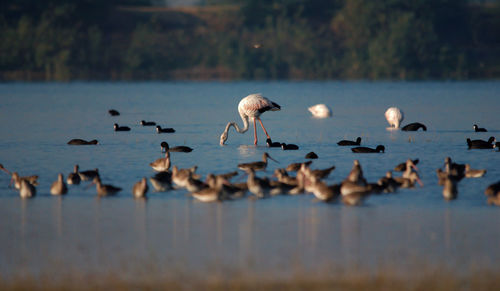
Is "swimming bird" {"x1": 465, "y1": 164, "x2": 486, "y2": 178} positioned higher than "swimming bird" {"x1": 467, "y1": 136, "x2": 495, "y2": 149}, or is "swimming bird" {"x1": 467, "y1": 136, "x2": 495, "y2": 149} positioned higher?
"swimming bird" {"x1": 467, "y1": 136, "x2": 495, "y2": 149}

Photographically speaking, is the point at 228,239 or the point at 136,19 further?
the point at 136,19

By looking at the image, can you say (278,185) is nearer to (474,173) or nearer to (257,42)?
(474,173)

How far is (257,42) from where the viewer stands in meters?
90.6

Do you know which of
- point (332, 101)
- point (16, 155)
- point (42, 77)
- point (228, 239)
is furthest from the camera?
point (42, 77)

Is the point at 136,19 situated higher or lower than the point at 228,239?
higher

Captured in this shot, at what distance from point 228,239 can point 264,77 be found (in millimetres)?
89923

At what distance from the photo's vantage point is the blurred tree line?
9581 cm

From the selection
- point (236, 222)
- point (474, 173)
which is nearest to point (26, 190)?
point (236, 222)

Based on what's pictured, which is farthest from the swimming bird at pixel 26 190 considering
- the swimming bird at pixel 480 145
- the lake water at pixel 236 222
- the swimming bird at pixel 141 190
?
the swimming bird at pixel 480 145

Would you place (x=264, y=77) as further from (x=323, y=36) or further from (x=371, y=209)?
(x=371, y=209)

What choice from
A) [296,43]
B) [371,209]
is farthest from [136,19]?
[371,209]

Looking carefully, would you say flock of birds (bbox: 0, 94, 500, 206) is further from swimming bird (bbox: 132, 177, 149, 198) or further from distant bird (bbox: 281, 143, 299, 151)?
distant bird (bbox: 281, 143, 299, 151)

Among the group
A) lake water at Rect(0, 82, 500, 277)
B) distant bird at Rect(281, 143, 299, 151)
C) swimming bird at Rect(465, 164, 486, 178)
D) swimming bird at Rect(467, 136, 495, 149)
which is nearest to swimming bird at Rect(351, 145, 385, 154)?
lake water at Rect(0, 82, 500, 277)

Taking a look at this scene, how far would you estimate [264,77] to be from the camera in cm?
10044
